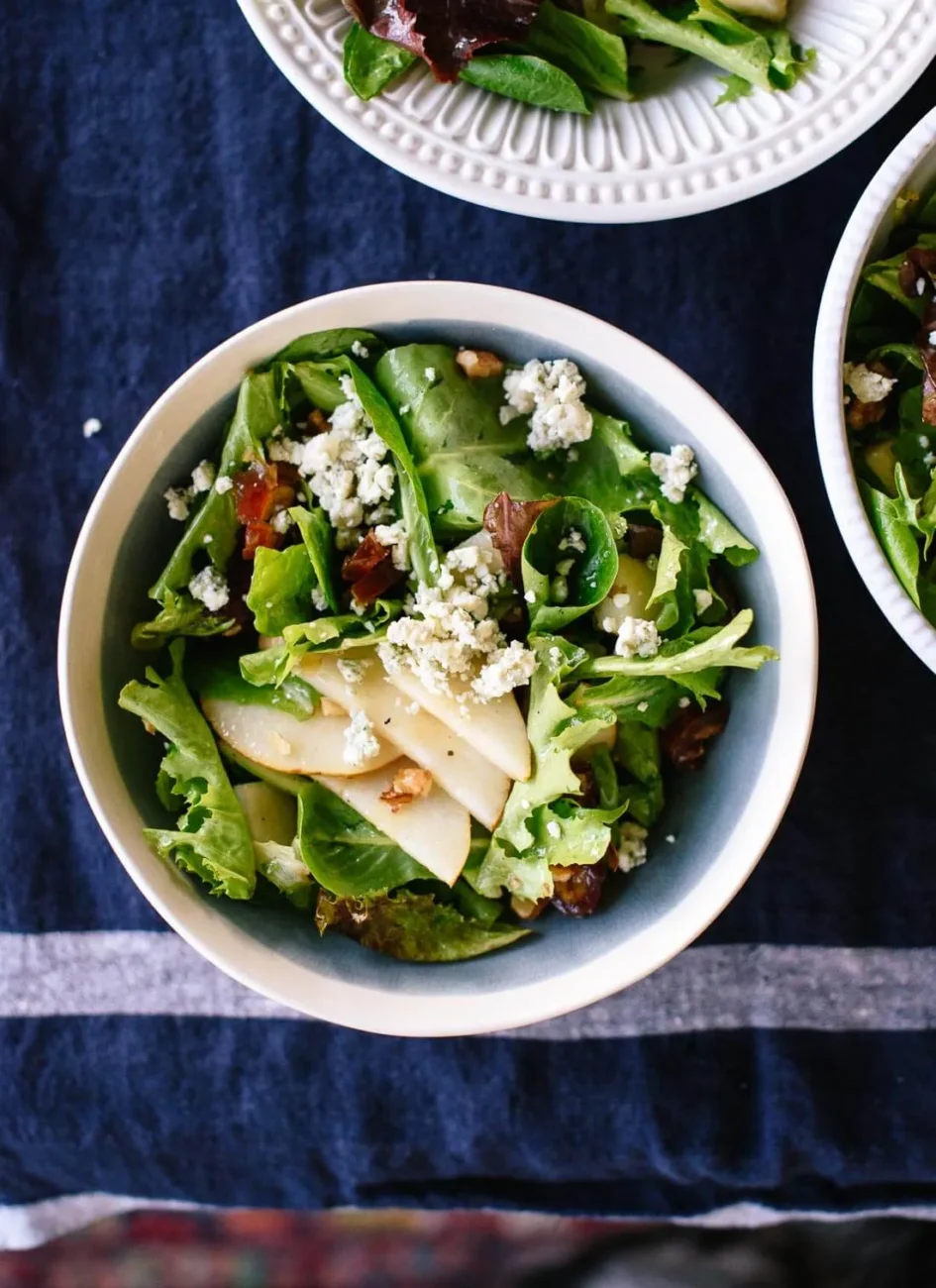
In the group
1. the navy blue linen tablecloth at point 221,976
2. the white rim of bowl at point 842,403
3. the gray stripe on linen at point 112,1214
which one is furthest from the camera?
the gray stripe on linen at point 112,1214

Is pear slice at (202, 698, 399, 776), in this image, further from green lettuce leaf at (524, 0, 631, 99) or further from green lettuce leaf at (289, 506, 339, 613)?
green lettuce leaf at (524, 0, 631, 99)

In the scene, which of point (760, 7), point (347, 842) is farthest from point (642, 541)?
point (760, 7)

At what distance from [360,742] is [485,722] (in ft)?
0.38

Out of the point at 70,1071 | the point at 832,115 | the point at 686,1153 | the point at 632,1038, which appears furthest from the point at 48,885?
the point at 832,115

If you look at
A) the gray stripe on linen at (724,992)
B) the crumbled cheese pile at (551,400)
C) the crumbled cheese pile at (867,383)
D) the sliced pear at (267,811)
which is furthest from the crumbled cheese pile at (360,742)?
the crumbled cheese pile at (867,383)

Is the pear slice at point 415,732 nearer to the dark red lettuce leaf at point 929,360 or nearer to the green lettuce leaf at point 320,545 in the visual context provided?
the green lettuce leaf at point 320,545

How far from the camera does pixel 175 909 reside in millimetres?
1164

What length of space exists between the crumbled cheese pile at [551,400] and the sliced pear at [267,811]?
42 centimetres

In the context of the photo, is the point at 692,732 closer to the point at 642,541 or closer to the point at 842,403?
the point at 642,541

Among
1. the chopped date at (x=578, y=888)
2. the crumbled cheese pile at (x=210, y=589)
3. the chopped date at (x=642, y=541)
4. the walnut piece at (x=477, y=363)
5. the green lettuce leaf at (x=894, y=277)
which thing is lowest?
the chopped date at (x=578, y=888)

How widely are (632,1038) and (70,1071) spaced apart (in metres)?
0.66

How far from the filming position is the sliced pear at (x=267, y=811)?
1206mm

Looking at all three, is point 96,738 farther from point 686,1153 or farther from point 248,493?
point 686,1153

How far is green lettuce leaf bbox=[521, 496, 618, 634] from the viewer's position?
1.14 metres
